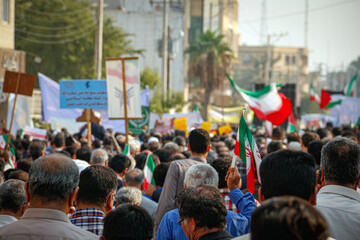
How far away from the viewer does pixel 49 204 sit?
10.2 ft

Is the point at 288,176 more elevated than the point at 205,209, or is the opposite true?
the point at 288,176

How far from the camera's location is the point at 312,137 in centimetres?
890

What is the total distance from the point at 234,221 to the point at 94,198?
41.3 inches

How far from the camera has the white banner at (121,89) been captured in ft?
32.1

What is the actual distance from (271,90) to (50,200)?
996 cm

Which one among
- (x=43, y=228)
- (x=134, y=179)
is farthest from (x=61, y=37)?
(x=43, y=228)

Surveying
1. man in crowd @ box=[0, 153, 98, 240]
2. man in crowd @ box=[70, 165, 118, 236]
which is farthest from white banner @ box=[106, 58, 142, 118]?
man in crowd @ box=[0, 153, 98, 240]

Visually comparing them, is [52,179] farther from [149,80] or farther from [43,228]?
[149,80]

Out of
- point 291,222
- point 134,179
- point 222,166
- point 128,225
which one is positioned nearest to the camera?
point 291,222

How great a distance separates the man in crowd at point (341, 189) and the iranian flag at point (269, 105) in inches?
311

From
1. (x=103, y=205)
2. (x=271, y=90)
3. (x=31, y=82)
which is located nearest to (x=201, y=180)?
(x=103, y=205)

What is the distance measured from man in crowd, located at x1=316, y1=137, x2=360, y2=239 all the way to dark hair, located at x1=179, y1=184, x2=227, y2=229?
2.05 ft

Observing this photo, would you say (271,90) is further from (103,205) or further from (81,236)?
(81,236)

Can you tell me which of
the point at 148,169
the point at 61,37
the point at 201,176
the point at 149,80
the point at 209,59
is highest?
the point at 61,37
